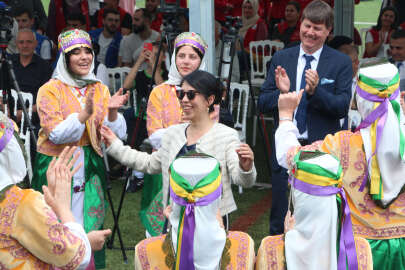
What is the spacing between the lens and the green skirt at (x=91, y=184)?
4.42 metres

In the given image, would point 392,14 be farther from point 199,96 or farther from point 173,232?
point 173,232

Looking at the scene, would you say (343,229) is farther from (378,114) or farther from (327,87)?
(327,87)

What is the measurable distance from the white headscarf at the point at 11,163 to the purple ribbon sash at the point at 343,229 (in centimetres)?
111

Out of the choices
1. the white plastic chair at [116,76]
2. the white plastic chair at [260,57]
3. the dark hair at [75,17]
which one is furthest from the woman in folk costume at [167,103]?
the dark hair at [75,17]

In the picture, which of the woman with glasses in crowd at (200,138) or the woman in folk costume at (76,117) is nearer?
the woman with glasses in crowd at (200,138)

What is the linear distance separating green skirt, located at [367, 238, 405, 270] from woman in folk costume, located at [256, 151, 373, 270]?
1.78 ft

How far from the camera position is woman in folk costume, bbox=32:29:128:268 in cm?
426

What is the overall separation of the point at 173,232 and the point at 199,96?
3.36ft

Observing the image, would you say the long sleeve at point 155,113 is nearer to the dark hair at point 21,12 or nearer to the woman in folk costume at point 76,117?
the woman in folk costume at point 76,117

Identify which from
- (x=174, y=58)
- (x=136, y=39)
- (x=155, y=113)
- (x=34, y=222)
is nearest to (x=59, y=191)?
(x=34, y=222)

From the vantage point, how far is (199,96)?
3412 mm

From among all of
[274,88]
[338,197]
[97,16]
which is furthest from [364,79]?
[97,16]

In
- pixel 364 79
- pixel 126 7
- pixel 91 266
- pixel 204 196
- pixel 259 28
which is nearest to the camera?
pixel 204 196

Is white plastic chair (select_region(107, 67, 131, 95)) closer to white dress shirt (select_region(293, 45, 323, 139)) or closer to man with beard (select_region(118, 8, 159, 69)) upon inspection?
man with beard (select_region(118, 8, 159, 69))
